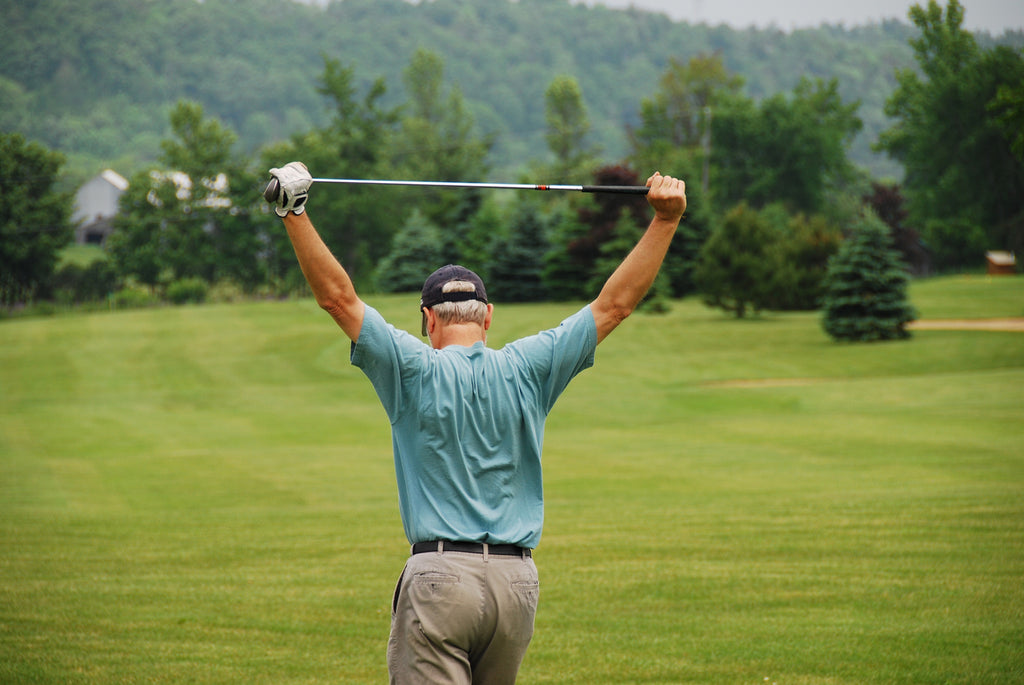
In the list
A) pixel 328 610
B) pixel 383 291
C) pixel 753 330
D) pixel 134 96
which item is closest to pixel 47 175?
pixel 383 291

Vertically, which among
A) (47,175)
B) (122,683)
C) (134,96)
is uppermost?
(134,96)

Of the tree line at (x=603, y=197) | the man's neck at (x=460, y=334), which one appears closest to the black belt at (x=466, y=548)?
the man's neck at (x=460, y=334)

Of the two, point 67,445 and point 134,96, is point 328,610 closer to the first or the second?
point 67,445

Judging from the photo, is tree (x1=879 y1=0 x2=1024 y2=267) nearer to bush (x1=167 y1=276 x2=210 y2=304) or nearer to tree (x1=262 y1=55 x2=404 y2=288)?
tree (x1=262 y1=55 x2=404 y2=288)

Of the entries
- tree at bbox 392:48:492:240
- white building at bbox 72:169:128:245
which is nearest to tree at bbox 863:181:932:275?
tree at bbox 392:48:492:240

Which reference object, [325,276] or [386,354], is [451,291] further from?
[325,276]

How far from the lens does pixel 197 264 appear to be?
80.2 m

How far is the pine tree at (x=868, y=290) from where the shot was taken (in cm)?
3625

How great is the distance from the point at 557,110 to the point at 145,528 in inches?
3888

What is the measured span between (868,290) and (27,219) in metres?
52.9

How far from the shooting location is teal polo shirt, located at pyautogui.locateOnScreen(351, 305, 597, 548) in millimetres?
3354

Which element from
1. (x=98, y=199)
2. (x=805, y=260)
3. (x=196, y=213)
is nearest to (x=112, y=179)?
(x=98, y=199)

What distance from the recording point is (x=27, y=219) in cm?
6638

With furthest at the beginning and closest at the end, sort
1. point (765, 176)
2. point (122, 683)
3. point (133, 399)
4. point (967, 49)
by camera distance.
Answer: point (765, 176), point (967, 49), point (133, 399), point (122, 683)
